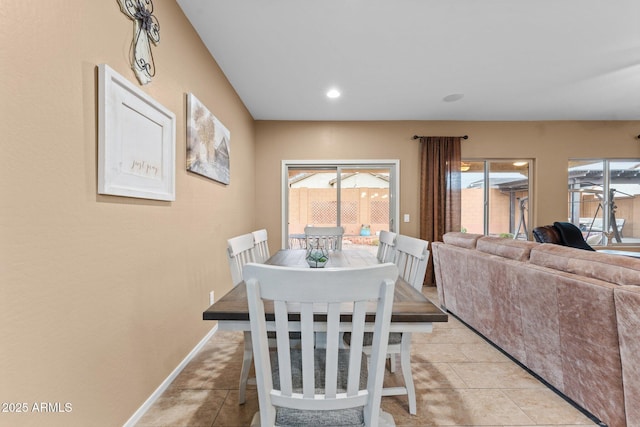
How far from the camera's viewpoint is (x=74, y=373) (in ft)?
3.54

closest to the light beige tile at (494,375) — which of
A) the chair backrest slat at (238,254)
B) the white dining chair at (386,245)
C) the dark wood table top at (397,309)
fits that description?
the white dining chair at (386,245)

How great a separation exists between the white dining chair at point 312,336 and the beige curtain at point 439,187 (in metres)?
3.59

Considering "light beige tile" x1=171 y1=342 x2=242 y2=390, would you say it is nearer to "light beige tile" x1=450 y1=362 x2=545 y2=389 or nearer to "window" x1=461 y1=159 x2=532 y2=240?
"light beige tile" x1=450 y1=362 x2=545 y2=389

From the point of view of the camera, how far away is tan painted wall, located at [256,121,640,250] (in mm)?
4191

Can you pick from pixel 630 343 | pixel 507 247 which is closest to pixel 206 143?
pixel 507 247

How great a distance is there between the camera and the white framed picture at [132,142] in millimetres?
1190

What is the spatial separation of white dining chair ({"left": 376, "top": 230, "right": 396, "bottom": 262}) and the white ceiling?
5.27 feet

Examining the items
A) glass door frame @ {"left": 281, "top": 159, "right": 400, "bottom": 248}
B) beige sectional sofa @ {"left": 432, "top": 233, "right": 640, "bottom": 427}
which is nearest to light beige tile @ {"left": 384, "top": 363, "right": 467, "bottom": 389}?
beige sectional sofa @ {"left": 432, "top": 233, "right": 640, "bottom": 427}

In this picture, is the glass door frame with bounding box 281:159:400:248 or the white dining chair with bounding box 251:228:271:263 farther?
the glass door frame with bounding box 281:159:400:248

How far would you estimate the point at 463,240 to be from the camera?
262cm

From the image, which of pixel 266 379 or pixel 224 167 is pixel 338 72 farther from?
pixel 266 379

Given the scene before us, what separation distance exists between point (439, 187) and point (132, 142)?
3.89 m

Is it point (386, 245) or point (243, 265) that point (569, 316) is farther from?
point (243, 265)

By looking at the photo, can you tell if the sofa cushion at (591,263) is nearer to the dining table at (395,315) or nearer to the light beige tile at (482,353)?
the light beige tile at (482,353)
